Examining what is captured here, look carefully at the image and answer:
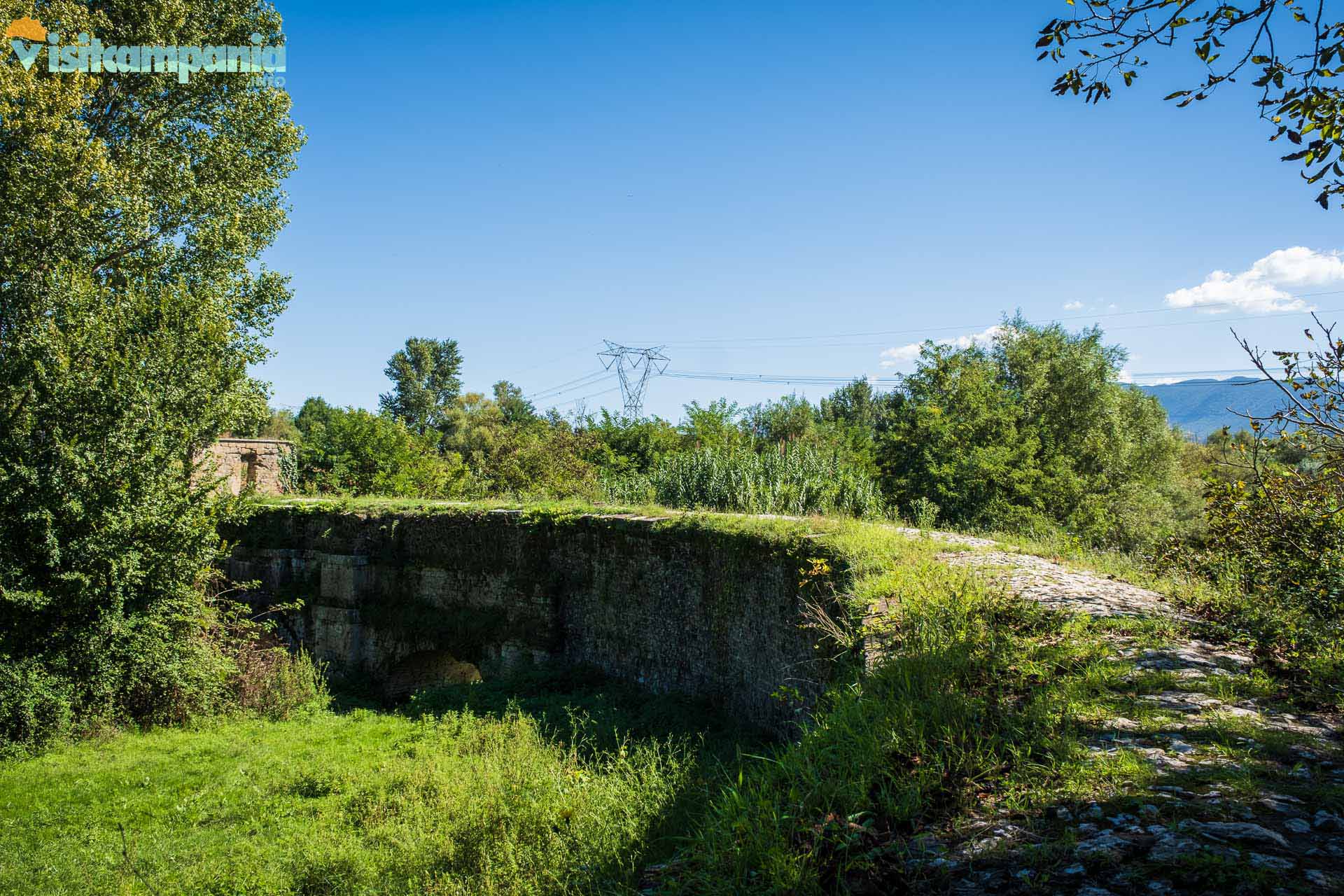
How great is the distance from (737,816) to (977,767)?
130 cm

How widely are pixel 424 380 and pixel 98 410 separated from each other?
55994 mm

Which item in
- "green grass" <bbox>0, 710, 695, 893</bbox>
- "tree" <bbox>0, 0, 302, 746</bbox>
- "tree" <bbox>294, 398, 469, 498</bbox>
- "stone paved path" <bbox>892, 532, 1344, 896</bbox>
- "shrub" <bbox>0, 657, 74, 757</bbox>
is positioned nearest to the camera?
"stone paved path" <bbox>892, 532, 1344, 896</bbox>

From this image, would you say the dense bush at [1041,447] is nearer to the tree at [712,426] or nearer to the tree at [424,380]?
the tree at [712,426]

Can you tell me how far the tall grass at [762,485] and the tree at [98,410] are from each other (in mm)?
7602

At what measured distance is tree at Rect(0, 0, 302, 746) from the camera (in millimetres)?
9570

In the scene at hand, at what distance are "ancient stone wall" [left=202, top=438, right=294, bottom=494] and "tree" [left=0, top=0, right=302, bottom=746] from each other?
5618mm

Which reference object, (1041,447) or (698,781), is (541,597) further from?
(1041,447)

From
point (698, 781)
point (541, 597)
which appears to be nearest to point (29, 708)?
point (541, 597)

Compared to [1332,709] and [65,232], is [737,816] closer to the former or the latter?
[1332,709]

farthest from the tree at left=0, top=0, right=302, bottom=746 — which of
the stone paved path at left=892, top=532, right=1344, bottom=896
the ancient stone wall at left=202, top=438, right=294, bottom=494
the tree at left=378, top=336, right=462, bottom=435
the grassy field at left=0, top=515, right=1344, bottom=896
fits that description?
the tree at left=378, top=336, right=462, bottom=435

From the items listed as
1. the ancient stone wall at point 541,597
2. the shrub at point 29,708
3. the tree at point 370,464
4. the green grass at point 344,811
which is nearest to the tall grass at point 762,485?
the ancient stone wall at point 541,597

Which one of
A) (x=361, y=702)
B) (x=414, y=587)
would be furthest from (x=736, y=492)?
(x=361, y=702)

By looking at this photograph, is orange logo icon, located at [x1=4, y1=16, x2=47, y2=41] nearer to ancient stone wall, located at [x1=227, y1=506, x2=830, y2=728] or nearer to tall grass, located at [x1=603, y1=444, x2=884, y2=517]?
ancient stone wall, located at [x1=227, y1=506, x2=830, y2=728]

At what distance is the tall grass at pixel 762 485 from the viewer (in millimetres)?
12195
